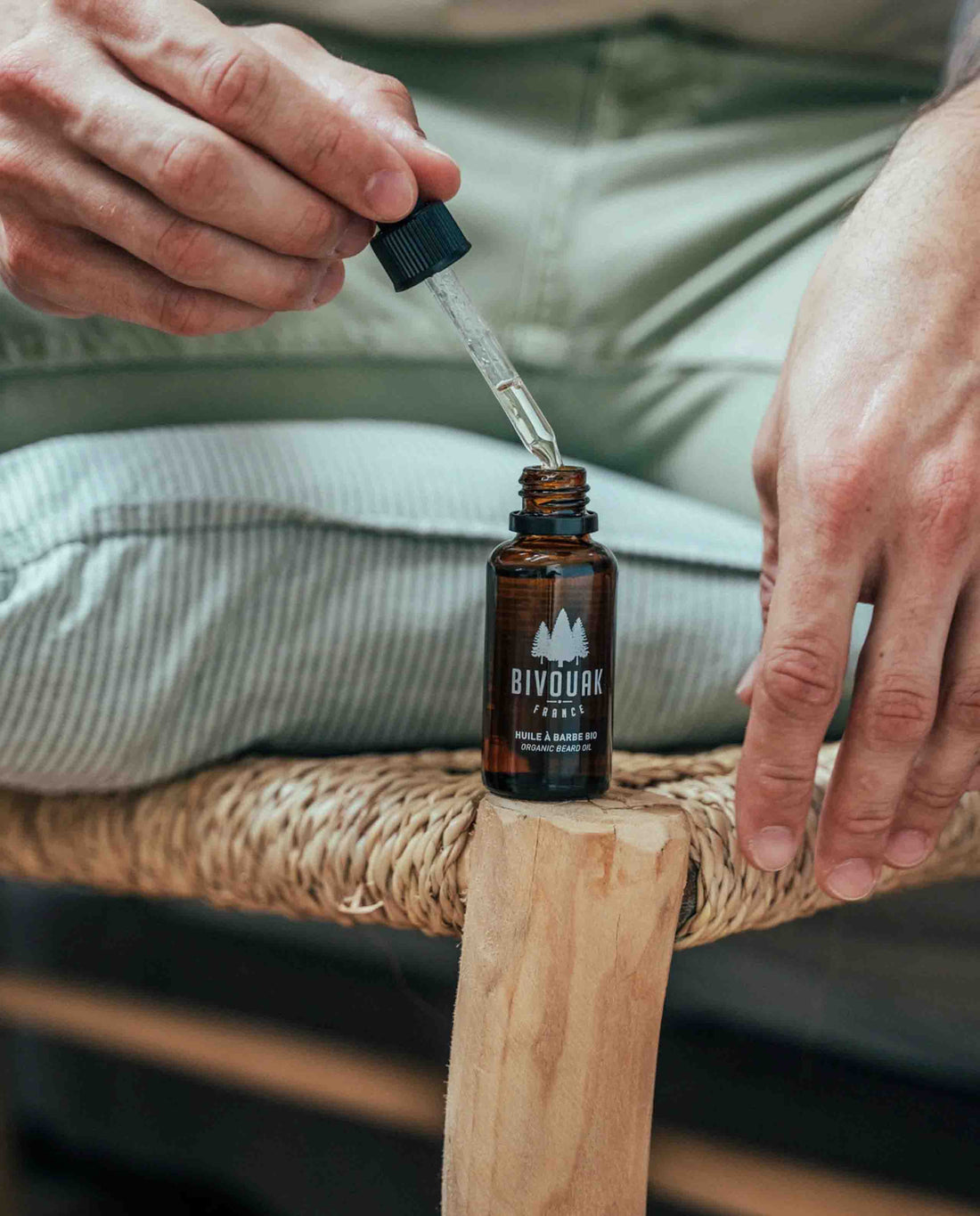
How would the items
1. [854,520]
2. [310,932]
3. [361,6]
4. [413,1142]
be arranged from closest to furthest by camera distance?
[854,520] → [361,6] → [413,1142] → [310,932]

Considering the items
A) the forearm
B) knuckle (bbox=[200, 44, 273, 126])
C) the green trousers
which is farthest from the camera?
the green trousers

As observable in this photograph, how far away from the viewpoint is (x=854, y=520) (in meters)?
0.45

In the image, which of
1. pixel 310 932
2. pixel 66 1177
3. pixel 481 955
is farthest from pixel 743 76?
pixel 66 1177

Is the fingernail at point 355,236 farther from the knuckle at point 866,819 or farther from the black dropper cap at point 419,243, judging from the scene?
the knuckle at point 866,819

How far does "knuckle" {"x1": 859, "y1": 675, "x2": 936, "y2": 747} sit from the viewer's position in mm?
470

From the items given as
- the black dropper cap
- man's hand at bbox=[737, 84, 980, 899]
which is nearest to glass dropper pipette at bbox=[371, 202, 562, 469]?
the black dropper cap

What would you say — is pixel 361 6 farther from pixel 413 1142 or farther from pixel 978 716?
pixel 413 1142

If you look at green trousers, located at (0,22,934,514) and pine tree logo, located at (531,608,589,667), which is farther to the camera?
green trousers, located at (0,22,934,514)

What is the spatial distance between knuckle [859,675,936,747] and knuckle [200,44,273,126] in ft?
1.00

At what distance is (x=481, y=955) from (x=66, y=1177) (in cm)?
83

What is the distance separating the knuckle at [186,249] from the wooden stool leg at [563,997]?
0.76 feet

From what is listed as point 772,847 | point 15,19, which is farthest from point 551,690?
point 15,19

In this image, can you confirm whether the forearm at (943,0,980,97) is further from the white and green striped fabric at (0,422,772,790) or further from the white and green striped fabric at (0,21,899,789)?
the white and green striped fabric at (0,422,772,790)

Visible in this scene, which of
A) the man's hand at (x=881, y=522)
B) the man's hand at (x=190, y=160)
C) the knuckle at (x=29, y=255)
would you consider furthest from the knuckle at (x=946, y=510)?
the knuckle at (x=29, y=255)
